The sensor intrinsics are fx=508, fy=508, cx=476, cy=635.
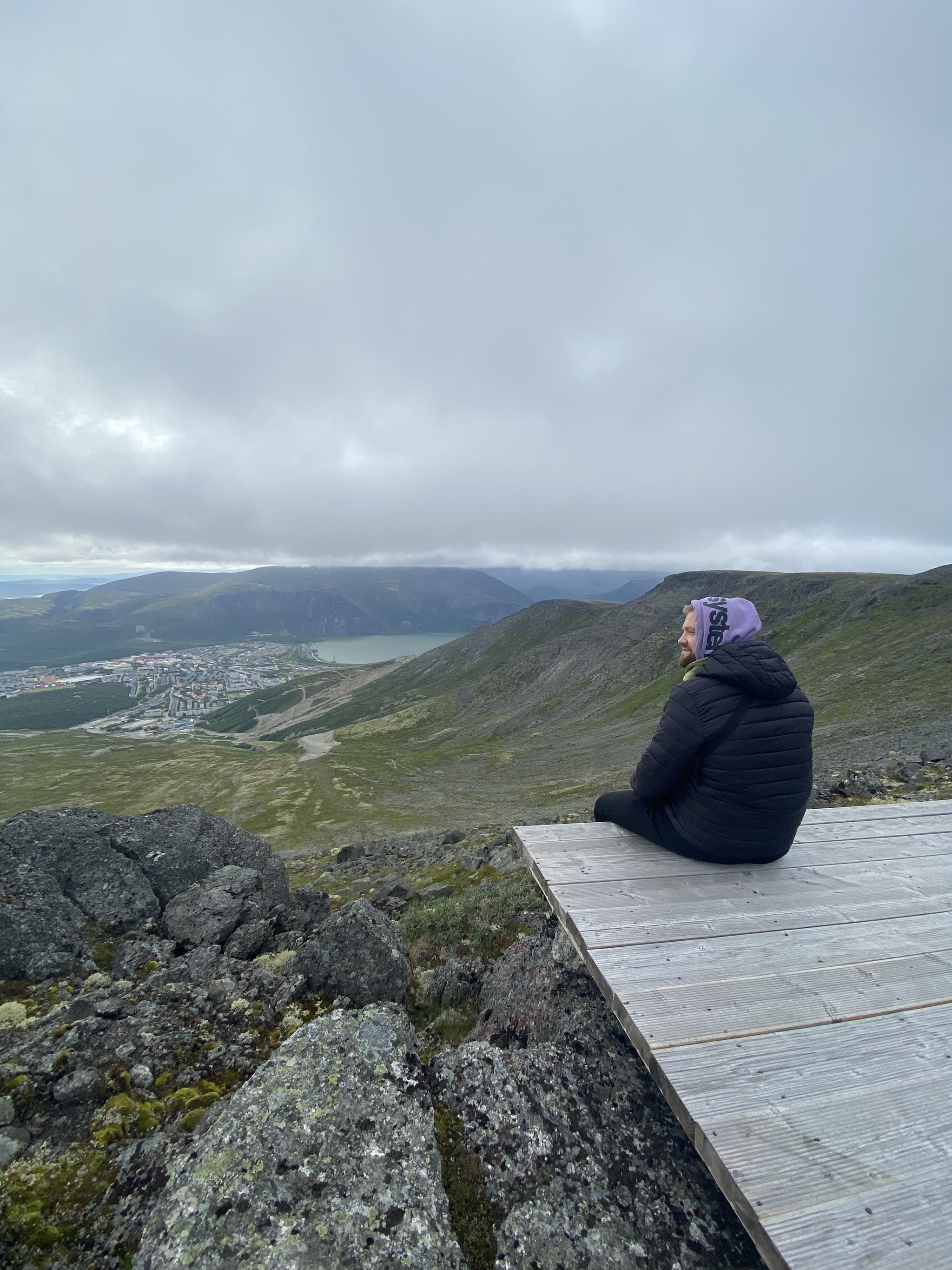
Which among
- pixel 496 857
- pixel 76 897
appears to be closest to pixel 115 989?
pixel 76 897

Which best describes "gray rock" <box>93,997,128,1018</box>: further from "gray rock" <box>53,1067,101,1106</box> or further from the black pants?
the black pants

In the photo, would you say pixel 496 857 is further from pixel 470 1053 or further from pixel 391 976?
pixel 470 1053

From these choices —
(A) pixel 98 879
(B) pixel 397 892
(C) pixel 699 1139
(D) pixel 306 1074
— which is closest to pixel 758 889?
(C) pixel 699 1139

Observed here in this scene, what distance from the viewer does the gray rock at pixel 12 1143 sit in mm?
3363

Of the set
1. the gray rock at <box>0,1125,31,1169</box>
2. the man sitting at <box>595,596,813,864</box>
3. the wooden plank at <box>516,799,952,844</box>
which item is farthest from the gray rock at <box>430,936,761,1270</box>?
the gray rock at <box>0,1125,31,1169</box>

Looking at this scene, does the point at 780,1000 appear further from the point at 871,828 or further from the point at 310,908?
the point at 310,908

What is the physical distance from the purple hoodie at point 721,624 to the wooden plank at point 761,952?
2694 millimetres

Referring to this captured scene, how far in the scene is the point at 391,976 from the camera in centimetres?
579

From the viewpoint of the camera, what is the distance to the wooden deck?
2.52 meters

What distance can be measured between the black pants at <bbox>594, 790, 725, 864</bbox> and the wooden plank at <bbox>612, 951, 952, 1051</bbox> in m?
1.43

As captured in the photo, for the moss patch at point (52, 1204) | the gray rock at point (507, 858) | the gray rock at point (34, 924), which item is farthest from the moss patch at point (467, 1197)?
the gray rock at point (507, 858)

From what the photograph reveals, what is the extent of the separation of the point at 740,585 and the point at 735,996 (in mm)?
143623

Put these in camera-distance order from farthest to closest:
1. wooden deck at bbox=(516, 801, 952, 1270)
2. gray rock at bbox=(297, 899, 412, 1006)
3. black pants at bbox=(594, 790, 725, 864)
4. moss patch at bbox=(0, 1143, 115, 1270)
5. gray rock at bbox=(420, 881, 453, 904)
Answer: gray rock at bbox=(420, 881, 453, 904), gray rock at bbox=(297, 899, 412, 1006), black pants at bbox=(594, 790, 725, 864), moss patch at bbox=(0, 1143, 115, 1270), wooden deck at bbox=(516, 801, 952, 1270)

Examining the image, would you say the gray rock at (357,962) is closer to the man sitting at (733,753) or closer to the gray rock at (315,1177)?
the gray rock at (315,1177)
